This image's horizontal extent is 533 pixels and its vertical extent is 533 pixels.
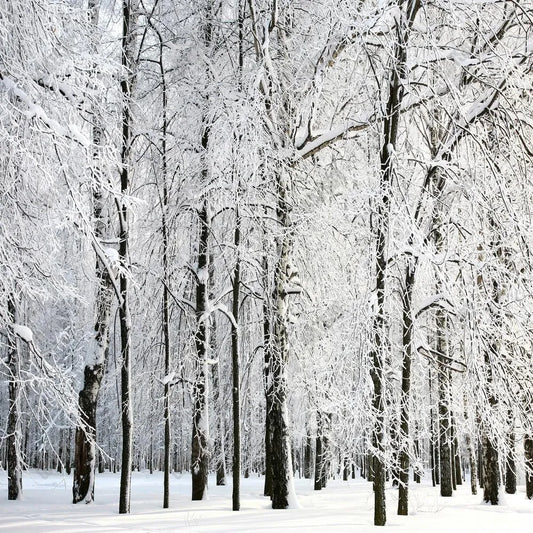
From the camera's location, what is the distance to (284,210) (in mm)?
10172

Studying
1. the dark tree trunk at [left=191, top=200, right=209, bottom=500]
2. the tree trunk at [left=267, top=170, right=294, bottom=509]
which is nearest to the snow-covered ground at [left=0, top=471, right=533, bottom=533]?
the tree trunk at [left=267, top=170, right=294, bottom=509]

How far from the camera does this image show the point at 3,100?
178 inches

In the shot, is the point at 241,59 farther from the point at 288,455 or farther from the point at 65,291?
the point at 288,455

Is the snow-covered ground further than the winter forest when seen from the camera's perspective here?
Yes

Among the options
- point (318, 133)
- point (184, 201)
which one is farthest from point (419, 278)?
point (184, 201)

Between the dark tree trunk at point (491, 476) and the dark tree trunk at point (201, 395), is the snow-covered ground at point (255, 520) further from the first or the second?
the dark tree trunk at point (201, 395)

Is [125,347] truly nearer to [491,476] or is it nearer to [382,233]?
[382,233]

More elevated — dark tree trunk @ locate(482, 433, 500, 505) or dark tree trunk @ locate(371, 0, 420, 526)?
dark tree trunk @ locate(371, 0, 420, 526)

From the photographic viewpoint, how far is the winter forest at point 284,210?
528 cm

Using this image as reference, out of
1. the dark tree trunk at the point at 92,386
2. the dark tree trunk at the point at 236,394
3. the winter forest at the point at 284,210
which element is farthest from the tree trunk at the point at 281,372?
the dark tree trunk at the point at 92,386

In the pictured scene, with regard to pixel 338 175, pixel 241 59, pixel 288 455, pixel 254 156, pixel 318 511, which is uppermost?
pixel 241 59

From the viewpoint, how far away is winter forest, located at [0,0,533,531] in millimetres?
5277

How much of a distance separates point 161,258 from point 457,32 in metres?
7.01

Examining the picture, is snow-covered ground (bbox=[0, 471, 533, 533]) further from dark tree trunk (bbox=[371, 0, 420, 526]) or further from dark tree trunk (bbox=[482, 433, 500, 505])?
dark tree trunk (bbox=[482, 433, 500, 505])
